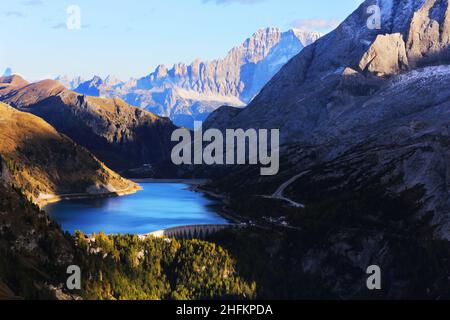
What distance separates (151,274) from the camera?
192 meters

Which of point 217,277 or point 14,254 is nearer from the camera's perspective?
point 14,254

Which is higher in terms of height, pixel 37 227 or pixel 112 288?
pixel 37 227
